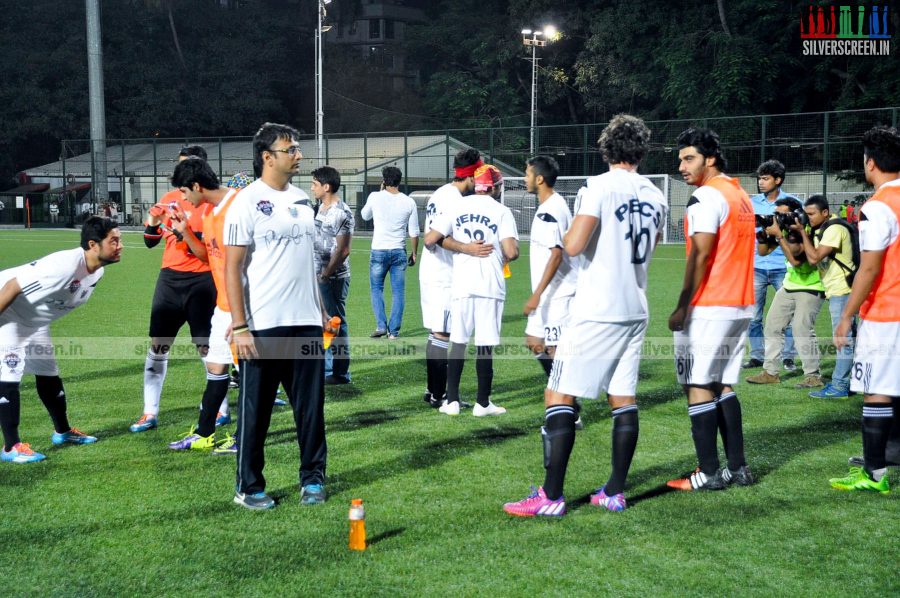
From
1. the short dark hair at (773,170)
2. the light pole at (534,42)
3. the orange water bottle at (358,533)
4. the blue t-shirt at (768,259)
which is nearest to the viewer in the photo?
the orange water bottle at (358,533)

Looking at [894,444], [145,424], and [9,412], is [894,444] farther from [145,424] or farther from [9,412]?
[9,412]

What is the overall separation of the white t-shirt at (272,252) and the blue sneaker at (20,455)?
225 centimetres

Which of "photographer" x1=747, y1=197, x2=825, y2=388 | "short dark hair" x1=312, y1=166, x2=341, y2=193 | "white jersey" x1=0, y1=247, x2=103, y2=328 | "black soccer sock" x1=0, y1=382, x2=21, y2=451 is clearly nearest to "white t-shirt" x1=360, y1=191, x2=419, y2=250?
"short dark hair" x1=312, y1=166, x2=341, y2=193

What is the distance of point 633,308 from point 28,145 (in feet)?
206

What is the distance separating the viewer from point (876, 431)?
5.40 meters

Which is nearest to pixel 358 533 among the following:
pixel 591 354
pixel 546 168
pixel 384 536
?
pixel 384 536

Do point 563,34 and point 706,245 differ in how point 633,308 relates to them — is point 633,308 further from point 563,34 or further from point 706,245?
point 563,34

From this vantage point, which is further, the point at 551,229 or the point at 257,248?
the point at 551,229

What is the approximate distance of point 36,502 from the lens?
17.3 ft

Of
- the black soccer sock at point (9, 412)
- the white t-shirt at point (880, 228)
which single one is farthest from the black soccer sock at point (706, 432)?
the black soccer sock at point (9, 412)

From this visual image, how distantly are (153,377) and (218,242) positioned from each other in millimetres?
1722

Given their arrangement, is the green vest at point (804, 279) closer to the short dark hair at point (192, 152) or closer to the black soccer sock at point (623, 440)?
the black soccer sock at point (623, 440)

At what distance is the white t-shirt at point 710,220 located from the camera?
17.0ft

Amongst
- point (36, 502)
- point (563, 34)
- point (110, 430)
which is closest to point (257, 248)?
point (36, 502)
